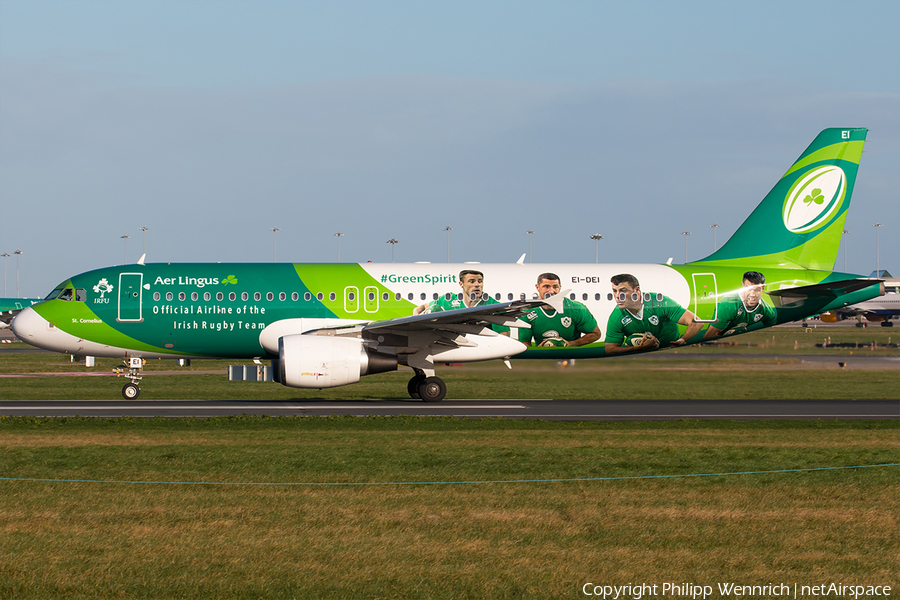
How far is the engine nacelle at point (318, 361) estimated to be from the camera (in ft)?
84.4

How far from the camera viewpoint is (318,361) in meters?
25.8

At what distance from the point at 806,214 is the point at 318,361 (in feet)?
56.2

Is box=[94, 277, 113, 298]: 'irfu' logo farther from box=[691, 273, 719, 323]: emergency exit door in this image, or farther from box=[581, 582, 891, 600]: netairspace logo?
box=[581, 582, 891, 600]: netairspace logo

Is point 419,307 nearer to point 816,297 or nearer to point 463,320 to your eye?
point 463,320

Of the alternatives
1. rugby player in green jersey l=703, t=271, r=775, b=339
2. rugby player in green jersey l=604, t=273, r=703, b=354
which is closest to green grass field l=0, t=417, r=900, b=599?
rugby player in green jersey l=604, t=273, r=703, b=354

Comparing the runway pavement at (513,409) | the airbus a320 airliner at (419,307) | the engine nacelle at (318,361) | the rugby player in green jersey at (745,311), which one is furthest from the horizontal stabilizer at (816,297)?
the engine nacelle at (318,361)

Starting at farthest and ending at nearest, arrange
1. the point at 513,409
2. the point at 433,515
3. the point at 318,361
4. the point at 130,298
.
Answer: the point at 130,298
the point at 513,409
the point at 318,361
the point at 433,515

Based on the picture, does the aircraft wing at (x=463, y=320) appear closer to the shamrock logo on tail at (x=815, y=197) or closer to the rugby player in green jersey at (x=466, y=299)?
the rugby player in green jersey at (x=466, y=299)

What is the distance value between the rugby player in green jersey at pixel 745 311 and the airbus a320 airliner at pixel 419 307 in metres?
0.03

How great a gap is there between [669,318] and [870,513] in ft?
59.9

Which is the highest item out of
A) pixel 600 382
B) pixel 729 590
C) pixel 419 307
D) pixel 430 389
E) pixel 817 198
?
pixel 817 198

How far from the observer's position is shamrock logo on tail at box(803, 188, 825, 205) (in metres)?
31.7

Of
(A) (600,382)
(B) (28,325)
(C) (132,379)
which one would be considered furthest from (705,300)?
(B) (28,325)

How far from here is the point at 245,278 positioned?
95.1 ft
